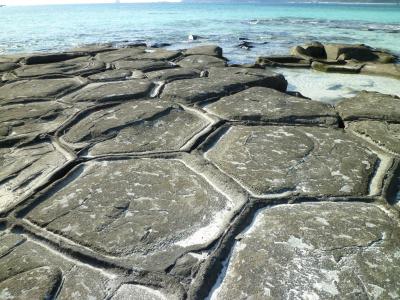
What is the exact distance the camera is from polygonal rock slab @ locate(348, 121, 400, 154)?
67.2 inches

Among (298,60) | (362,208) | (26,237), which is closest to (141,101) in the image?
(26,237)

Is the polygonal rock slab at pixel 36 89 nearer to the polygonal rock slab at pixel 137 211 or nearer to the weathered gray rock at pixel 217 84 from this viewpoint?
the weathered gray rock at pixel 217 84

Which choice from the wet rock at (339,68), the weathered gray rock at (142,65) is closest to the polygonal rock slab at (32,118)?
the weathered gray rock at (142,65)

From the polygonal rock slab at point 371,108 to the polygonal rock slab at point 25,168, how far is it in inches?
59.1

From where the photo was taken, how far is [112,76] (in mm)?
2926

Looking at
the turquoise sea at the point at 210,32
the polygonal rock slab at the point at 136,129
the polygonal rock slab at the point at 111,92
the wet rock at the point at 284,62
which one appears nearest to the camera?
the polygonal rock slab at the point at 136,129

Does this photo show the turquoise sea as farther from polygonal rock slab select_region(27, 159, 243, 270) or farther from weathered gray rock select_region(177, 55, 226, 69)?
polygonal rock slab select_region(27, 159, 243, 270)

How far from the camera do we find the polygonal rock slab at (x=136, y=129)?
1700 mm

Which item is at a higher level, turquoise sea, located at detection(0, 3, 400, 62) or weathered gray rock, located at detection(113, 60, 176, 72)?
weathered gray rock, located at detection(113, 60, 176, 72)

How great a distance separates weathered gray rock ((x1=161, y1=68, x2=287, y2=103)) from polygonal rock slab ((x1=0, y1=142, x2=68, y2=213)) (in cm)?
89

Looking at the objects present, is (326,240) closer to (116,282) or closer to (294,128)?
(116,282)

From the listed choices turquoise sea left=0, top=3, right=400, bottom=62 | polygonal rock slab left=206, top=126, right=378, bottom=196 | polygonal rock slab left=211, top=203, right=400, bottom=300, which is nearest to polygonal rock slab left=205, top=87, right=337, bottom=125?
polygonal rock slab left=206, top=126, right=378, bottom=196

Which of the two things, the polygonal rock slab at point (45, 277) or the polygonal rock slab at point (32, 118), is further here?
the polygonal rock slab at point (32, 118)

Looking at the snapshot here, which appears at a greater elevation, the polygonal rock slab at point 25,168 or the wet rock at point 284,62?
the polygonal rock slab at point 25,168
